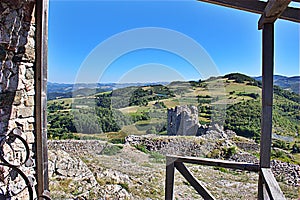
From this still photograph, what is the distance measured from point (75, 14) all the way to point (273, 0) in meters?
2.92

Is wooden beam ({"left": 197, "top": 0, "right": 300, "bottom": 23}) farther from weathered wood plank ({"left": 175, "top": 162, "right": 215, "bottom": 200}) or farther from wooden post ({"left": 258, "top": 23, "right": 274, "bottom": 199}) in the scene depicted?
weathered wood plank ({"left": 175, "top": 162, "right": 215, "bottom": 200})

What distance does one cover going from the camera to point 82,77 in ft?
11.6

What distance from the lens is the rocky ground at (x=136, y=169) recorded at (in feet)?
11.5

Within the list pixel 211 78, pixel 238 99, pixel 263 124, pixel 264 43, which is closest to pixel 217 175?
pixel 238 99

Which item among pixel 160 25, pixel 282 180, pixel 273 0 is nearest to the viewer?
pixel 273 0

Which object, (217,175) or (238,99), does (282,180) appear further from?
(238,99)

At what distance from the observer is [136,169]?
12.8 ft

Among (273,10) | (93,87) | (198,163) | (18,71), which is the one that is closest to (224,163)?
(198,163)

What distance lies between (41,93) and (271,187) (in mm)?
1911

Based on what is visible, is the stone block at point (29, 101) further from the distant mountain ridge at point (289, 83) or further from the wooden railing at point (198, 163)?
the distant mountain ridge at point (289, 83)

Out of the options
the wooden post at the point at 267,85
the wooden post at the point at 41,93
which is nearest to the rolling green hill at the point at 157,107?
the wooden post at the point at 41,93

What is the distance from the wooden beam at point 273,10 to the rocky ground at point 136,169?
1.97 metres

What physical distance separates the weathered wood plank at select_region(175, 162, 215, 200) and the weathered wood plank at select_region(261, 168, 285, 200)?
64cm

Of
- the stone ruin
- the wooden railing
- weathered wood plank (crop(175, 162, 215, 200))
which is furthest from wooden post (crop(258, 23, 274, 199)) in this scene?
the stone ruin
